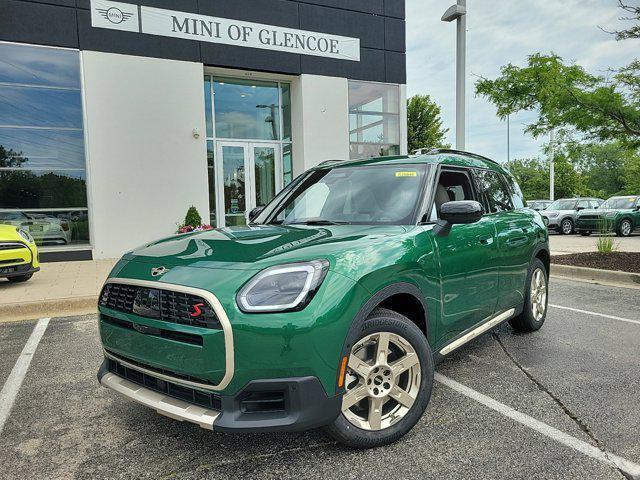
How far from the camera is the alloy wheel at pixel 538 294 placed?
4.96m

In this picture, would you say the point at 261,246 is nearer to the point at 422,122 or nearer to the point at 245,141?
the point at 245,141

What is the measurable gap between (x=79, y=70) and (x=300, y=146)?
244 inches

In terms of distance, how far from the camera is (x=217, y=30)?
13016mm

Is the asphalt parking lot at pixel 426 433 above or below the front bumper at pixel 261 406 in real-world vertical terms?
below

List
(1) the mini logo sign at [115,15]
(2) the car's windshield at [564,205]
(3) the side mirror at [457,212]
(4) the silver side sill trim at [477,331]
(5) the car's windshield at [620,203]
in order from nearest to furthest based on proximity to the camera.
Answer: (3) the side mirror at [457,212], (4) the silver side sill trim at [477,331], (1) the mini logo sign at [115,15], (5) the car's windshield at [620,203], (2) the car's windshield at [564,205]

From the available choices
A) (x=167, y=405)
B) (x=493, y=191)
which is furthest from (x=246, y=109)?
(x=167, y=405)

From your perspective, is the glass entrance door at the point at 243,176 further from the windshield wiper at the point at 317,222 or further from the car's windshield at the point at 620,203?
the car's windshield at the point at 620,203

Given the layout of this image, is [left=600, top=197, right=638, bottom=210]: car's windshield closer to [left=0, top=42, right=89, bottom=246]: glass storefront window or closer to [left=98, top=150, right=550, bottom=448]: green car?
[left=98, top=150, right=550, bottom=448]: green car

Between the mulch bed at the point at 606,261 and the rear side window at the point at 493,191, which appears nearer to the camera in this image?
the rear side window at the point at 493,191

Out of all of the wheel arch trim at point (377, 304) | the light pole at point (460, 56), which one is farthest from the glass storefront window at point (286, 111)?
the wheel arch trim at point (377, 304)

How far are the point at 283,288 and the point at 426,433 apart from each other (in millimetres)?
1370

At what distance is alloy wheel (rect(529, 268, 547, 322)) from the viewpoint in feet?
16.3

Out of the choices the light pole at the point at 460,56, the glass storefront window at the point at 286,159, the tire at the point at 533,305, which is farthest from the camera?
the glass storefront window at the point at 286,159

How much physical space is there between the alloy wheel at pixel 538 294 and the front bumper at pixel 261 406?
10.9 feet
